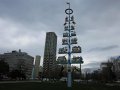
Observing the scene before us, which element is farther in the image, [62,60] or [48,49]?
[48,49]

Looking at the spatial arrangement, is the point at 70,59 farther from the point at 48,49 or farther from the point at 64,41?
the point at 48,49

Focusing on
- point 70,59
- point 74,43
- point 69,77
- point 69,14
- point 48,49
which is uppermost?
point 48,49

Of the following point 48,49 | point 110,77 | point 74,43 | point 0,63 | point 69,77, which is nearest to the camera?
point 69,77

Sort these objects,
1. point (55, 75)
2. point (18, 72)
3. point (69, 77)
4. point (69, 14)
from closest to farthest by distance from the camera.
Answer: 1. point (69, 77)
2. point (69, 14)
3. point (18, 72)
4. point (55, 75)

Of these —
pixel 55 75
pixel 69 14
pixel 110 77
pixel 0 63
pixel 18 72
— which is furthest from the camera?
pixel 55 75

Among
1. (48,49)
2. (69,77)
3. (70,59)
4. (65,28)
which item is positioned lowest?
(69,77)

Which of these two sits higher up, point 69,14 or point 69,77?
point 69,14

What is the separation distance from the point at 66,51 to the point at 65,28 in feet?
12.7

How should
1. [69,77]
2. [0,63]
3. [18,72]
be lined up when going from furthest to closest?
[18,72] < [0,63] < [69,77]

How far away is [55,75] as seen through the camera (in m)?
135

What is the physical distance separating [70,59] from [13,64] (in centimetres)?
17541

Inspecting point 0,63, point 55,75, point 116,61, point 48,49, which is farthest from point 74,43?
point 48,49

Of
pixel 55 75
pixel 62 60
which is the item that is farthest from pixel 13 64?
pixel 62 60

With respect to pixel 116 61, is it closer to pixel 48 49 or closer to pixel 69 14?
pixel 48 49
